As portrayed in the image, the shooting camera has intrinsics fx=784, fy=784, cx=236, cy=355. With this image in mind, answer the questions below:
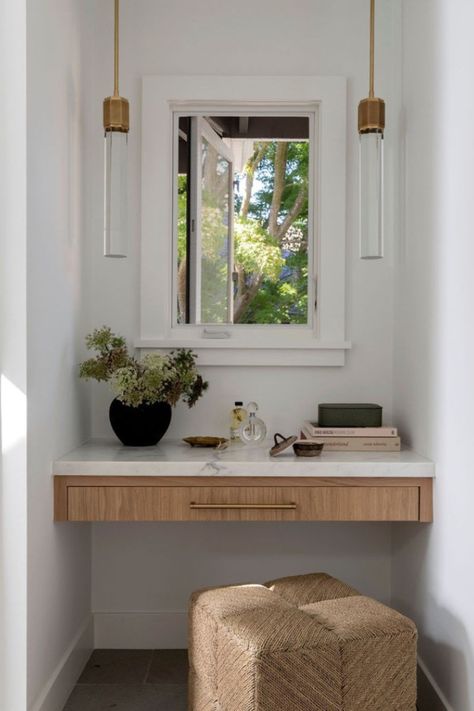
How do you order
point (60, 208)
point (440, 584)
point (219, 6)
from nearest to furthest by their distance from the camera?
1. point (440, 584)
2. point (60, 208)
3. point (219, 6)

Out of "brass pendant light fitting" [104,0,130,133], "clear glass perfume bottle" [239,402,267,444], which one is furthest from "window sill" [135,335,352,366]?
"brass pendant light fitting" [104,0,130,133]

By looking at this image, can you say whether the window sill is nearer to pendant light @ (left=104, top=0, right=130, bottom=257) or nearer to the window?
the window

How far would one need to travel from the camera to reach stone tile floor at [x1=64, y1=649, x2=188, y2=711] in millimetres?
2359

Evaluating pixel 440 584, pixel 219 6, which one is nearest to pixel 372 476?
pixel 440 584

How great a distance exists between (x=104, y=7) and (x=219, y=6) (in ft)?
1.33

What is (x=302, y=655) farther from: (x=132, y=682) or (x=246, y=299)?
(x=246, y=299)

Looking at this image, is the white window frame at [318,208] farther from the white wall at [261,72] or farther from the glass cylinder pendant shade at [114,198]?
the glass cylinder pendant shade at [114,198]

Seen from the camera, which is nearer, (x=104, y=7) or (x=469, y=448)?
(x=469, y=448)

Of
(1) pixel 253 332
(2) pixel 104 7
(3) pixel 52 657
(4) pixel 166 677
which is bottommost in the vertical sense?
(4) pixel 166 677

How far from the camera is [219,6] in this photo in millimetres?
2752

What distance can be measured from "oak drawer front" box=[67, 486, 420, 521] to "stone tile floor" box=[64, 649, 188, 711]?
59 centimetres

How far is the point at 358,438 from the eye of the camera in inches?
97.3

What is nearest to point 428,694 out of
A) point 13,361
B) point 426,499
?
point 426,499

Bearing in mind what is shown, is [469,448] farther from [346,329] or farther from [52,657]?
[52,657]
